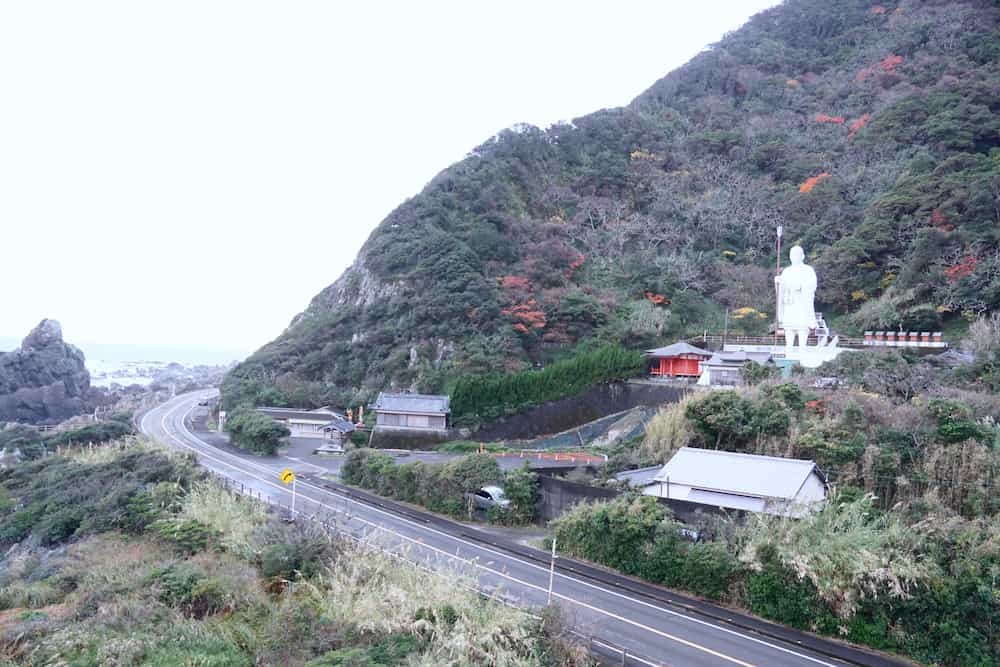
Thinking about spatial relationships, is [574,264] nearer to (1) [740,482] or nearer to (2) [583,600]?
(1) [740,482]

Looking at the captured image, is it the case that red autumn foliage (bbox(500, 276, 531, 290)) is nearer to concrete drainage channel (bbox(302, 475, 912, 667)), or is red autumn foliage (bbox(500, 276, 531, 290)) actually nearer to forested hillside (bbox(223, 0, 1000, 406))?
forested hillside (bbox(223, 0, 1000, 406))

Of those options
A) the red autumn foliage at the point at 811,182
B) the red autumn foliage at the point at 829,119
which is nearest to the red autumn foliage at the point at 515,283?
the red autumn foliage at the point at 811,182

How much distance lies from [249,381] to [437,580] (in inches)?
1248

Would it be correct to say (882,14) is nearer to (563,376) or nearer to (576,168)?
(576,168)

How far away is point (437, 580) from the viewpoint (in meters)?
11.1

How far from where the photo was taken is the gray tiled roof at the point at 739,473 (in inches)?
579

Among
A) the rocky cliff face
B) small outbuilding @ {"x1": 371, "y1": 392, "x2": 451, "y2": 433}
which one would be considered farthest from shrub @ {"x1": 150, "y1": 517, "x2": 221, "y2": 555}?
the rocky cliff face

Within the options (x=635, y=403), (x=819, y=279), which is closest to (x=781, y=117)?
(x=819, y=279)

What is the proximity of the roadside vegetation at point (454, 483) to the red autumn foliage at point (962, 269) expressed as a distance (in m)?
24.0

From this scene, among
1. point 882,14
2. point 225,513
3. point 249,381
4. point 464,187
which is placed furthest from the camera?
point 882,14

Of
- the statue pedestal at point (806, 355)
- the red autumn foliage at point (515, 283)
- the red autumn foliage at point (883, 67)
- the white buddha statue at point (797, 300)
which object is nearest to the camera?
the statue pedestal at point (806, 355)

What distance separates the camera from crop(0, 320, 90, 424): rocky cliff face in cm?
4997

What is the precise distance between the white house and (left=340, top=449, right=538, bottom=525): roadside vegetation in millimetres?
3773

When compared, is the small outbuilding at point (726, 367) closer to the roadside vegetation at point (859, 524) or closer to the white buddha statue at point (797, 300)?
the white buddha statue at point (797, 300)
